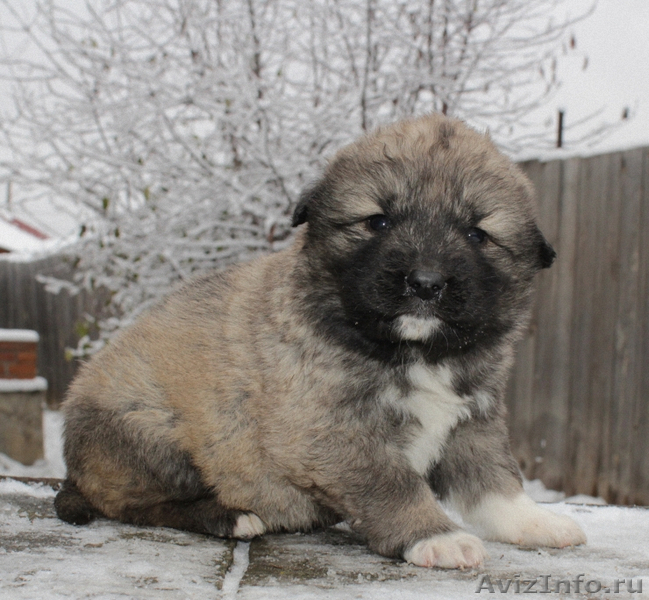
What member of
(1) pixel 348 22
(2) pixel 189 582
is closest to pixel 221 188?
(1) pixel 348 22

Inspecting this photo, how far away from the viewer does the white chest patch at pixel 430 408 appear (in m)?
2.44

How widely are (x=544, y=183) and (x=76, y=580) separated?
16.1 feet

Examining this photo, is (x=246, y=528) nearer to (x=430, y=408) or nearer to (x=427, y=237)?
(x=430, y=408)

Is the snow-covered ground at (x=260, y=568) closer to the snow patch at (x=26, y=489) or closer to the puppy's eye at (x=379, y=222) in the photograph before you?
A: the snow patch at (x=26, y=489)

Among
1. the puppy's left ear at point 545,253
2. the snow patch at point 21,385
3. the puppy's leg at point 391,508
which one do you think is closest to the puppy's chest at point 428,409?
the puppy's leg at point 391,508

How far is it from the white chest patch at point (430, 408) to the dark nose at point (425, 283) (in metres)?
0.39

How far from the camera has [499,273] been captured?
2.49m

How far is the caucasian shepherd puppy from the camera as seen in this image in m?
2.31

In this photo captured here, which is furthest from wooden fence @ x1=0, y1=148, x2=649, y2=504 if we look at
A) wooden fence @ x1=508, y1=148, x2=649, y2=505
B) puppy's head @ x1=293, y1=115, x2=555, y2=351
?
puppy's head @ x1=293, y1=115, x2=555, y2=351

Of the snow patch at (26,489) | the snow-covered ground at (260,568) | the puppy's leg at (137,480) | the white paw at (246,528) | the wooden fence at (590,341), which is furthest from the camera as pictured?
the wooden fence at (590,341)

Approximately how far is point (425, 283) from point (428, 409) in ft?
1.79

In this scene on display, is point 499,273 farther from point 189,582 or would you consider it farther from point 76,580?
point 76,580

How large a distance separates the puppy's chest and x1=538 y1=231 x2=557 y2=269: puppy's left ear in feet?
1.96

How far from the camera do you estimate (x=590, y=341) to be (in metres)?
5.33
